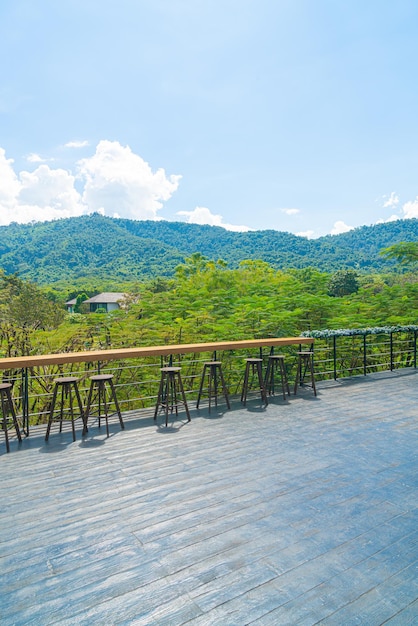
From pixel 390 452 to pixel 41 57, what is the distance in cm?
922

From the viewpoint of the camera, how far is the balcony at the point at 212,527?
1466mm

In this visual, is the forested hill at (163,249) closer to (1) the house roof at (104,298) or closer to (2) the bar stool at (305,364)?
(1) the house roof at (104,298)

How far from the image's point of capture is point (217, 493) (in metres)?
2.37

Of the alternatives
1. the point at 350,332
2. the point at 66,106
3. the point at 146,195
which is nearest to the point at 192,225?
the point at 146,195

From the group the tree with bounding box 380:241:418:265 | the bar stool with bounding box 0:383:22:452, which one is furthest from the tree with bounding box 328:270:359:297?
the bar stool with bounding box 0:383:22:452

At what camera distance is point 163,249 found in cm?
6844

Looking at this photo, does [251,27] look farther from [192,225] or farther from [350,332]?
[192,225]

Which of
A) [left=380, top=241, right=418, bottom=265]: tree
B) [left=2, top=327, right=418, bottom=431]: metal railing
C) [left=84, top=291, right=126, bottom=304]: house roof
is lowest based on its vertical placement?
[left=2, top=327, right=418, bottom=431]: metal railing

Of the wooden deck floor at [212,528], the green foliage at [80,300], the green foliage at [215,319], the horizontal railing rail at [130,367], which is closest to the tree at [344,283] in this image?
the green foliage at [215,319]

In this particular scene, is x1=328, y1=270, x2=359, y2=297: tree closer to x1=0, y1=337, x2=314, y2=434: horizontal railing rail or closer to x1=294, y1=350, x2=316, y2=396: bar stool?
x1=0, y1=337, x2=314, y2=434: horizontal railing rail

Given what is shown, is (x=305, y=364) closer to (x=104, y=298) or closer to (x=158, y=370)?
(x=158, y=370)

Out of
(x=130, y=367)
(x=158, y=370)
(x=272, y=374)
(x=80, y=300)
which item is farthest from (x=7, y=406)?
(x=80, y=300)

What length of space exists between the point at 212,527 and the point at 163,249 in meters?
68.1

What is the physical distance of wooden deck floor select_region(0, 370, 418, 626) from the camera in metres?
1.46
